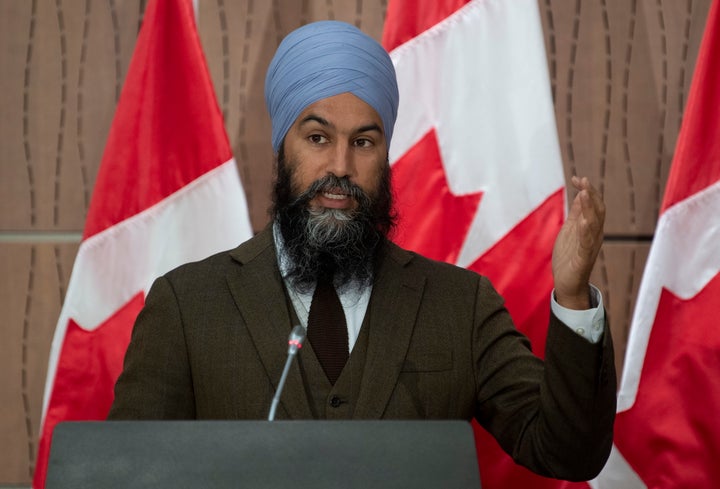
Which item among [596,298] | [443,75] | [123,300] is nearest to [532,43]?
[443,75]

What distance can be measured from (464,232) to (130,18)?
106 cm

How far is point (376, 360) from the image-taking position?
1.72 meters

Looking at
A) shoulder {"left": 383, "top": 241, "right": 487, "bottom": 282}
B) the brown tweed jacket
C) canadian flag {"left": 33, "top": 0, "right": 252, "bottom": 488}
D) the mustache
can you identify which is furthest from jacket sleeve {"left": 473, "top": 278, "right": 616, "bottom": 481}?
canadian flag {"left": 33, "top": 0, "right": 252, "bottom": 488}

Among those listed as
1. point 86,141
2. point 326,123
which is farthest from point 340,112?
point 86,141

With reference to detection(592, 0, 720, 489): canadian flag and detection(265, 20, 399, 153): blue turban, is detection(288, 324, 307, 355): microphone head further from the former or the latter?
detection(592, 0, 720, 489): canadian flag

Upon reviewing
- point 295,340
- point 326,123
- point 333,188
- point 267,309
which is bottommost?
point 267,309

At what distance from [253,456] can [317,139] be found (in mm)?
975

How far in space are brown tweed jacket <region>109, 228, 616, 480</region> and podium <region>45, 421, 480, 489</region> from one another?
514 mm

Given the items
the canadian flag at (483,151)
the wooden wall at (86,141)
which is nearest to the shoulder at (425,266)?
the canadian flag at (483,151)

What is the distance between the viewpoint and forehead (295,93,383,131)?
6.21 feet

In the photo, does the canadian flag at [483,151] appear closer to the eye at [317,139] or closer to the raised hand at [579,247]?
the eye at [317,139]

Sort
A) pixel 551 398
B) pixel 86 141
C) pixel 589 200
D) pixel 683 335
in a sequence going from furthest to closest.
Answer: pixel 86 141
pixel 683 335
pixel 551 398
pixel 589 200

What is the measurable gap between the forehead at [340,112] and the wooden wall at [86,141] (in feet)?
1.96

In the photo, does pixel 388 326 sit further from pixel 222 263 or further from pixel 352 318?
pixel 222 263
